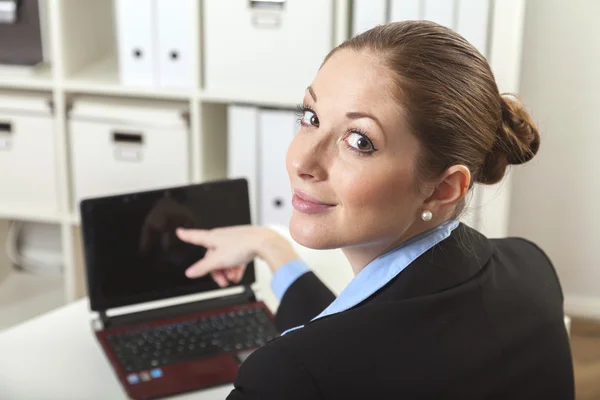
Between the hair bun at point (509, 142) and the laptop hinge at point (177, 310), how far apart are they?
0.58 m

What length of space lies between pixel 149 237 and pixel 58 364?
0.83 ft

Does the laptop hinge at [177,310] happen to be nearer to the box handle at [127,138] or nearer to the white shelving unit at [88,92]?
the white shelving unit at [88,92]

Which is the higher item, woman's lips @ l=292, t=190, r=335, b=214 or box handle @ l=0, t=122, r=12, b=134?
woman's lips @ l=292, t=190, r=335, b=214

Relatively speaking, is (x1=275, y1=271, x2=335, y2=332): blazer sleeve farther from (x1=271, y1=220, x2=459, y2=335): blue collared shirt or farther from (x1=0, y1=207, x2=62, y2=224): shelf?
(x1=0, y1=207, x2=62, y2=224): shelf

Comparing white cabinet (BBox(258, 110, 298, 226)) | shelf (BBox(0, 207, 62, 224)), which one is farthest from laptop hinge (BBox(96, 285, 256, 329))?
shelf (BBox(0, 207, 62, 224))

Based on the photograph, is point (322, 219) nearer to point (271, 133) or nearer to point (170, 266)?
point (170, 266)

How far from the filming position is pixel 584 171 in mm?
2627

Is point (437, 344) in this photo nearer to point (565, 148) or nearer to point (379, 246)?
point (379, 246)

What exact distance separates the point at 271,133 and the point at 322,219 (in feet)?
4.18

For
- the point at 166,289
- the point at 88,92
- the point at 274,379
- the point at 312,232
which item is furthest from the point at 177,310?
the point at 88,92

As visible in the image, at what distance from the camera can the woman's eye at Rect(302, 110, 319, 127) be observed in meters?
0.96

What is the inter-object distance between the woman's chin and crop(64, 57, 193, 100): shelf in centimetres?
131

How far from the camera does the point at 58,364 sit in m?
1.26

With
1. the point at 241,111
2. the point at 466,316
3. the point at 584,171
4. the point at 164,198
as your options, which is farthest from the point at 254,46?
the point at 466,316
